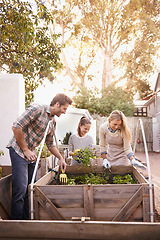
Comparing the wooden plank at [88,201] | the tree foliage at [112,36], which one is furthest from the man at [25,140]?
the tree foliage at [112,36]

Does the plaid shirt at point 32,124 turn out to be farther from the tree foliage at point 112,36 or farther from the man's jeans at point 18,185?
the tree foliage at point 112,36

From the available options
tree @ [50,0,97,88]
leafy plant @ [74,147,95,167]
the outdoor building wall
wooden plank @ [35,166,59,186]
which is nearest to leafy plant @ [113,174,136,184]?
leafy plant @ [74,147,95,167]

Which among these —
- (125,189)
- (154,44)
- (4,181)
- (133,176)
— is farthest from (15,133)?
(154,44)

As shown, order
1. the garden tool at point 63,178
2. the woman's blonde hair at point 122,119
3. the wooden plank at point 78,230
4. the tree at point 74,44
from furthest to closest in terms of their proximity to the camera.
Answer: the tree at point 74,44 < the woman's blonde hair at point 122,119 < the garden tool at point 63,178 < the wooden plank at point 78,230

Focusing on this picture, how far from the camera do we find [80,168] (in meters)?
3.49

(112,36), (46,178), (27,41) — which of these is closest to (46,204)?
(46,178)

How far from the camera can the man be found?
Answer: 250 cm

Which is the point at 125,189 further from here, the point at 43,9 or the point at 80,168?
the point at 43,9

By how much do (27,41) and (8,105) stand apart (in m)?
1.28

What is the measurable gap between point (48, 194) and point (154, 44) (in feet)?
68.8

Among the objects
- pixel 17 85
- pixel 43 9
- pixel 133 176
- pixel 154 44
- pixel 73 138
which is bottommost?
pixel 133 176

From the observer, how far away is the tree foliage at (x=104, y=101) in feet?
64.5

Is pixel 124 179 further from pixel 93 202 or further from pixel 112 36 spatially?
pixel 112 36

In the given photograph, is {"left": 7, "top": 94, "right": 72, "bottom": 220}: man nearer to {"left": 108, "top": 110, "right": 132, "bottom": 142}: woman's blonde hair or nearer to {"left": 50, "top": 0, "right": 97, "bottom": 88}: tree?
{"left": 108, "top": 110, "right": 132, "bottom": 142}: woman's blonde hair
